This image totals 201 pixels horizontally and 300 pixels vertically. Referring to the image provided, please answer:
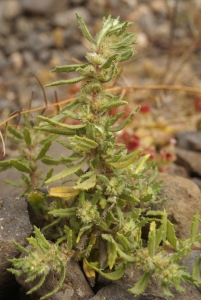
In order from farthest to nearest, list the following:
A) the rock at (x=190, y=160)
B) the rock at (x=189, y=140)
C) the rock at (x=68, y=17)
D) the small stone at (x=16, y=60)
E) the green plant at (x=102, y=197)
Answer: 1. the rock at (x=68, y=17)
2. the small stone at (x=16, y=60)
3. the rock at (x=189, y=140)
4. the rock at (x=190, y=160)
5. the green plant at (x=102, y=197)

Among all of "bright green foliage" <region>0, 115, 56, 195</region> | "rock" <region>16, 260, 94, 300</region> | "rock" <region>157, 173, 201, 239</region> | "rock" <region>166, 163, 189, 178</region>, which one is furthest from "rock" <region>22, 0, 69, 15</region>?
"rock" <region>16, 260, 94, 300</region>

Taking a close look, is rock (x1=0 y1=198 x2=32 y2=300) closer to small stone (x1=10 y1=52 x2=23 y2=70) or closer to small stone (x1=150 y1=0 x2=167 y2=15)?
small stone (x1=10 y1=52 x2=23 y2=70)

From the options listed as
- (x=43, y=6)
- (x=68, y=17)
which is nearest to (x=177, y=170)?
(x=68, y=17)

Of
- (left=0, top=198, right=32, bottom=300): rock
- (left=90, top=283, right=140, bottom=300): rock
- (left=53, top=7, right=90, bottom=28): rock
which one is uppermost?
(left=53, top=7, right=90, bottom=28): rock

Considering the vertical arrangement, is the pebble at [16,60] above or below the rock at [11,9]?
below

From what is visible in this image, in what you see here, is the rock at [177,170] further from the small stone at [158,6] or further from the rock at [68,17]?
the small stone at [158,6]

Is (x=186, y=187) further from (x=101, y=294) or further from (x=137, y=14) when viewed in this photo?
(x=137, y=14)

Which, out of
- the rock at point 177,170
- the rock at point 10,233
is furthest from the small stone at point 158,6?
the rock at point 10,233
